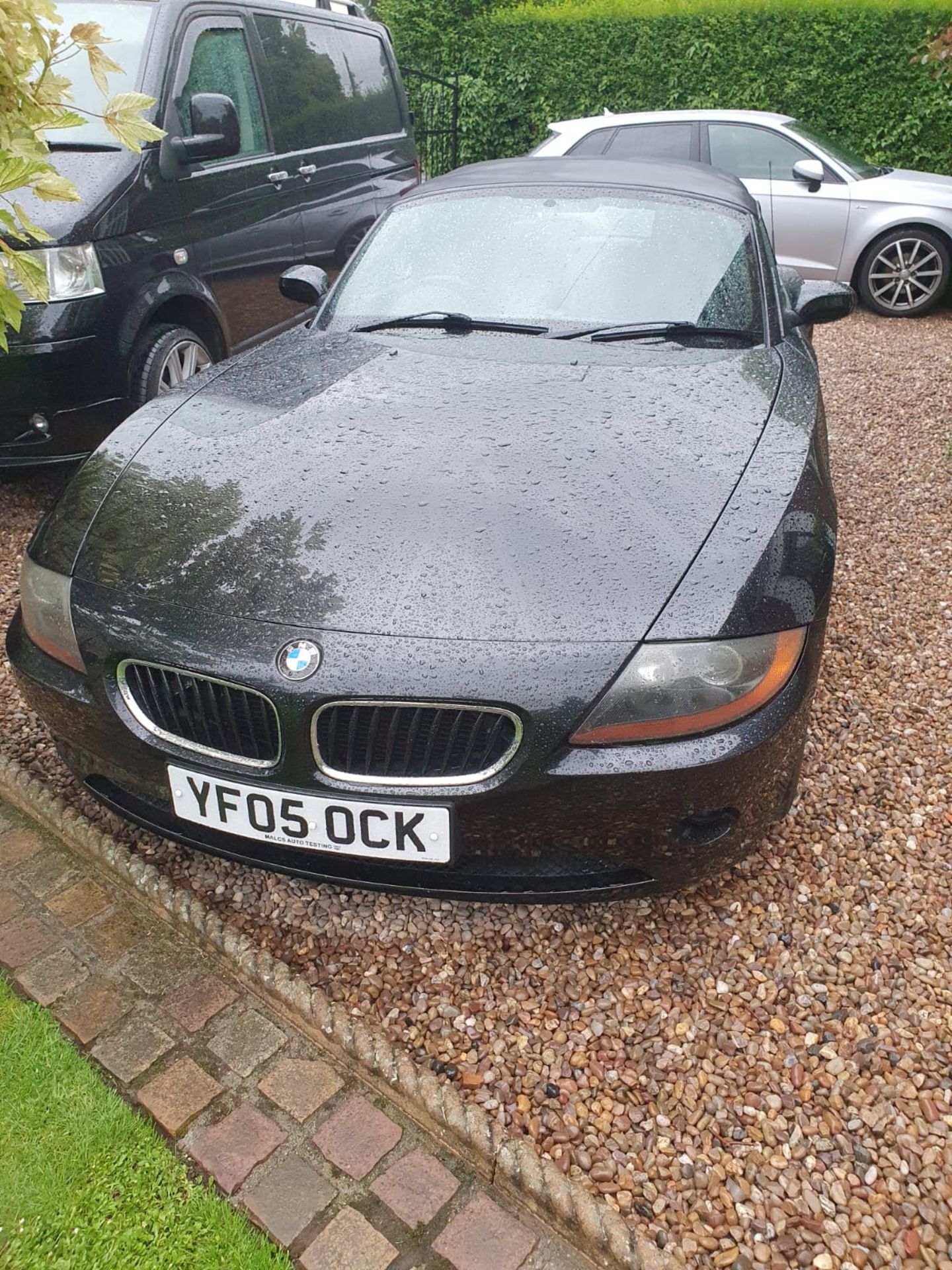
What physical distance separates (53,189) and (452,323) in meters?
1.48

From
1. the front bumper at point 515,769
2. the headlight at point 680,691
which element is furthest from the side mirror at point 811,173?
the headlight at point 680,691

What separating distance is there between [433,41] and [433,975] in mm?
13009

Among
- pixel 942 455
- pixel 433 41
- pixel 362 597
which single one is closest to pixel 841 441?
pixel 942 455

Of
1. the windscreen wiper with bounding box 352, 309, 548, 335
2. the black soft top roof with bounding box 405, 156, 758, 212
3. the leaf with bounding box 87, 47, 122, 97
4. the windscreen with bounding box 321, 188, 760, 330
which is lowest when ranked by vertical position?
the windscreen wiper with bounding box 352, 309, 548, 335

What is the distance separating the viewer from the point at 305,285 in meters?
3.63

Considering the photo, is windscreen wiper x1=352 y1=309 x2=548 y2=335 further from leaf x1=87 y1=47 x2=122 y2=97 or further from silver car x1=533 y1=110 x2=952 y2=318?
silver car x1=533 y1=110 x2=952 y2=318

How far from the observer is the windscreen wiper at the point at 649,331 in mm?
2889

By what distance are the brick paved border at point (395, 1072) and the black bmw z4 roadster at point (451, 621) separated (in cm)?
23

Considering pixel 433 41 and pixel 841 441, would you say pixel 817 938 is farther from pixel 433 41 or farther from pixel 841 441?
pixel 433 41

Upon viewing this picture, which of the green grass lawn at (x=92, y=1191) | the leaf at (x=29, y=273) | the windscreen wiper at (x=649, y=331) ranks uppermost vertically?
the leaf at (x=29, y=273)

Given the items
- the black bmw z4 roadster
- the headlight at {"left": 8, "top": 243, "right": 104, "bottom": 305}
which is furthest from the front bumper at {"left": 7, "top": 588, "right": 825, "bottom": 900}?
the headlight at {"left": 8, "top": 243, "right": 104, "bottom": 305}

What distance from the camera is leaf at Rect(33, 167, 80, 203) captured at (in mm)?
1695

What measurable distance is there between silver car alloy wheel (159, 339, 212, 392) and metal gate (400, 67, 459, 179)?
8488mm

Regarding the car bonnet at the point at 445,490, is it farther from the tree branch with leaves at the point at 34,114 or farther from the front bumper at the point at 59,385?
the front bumper at the point at 59,385
